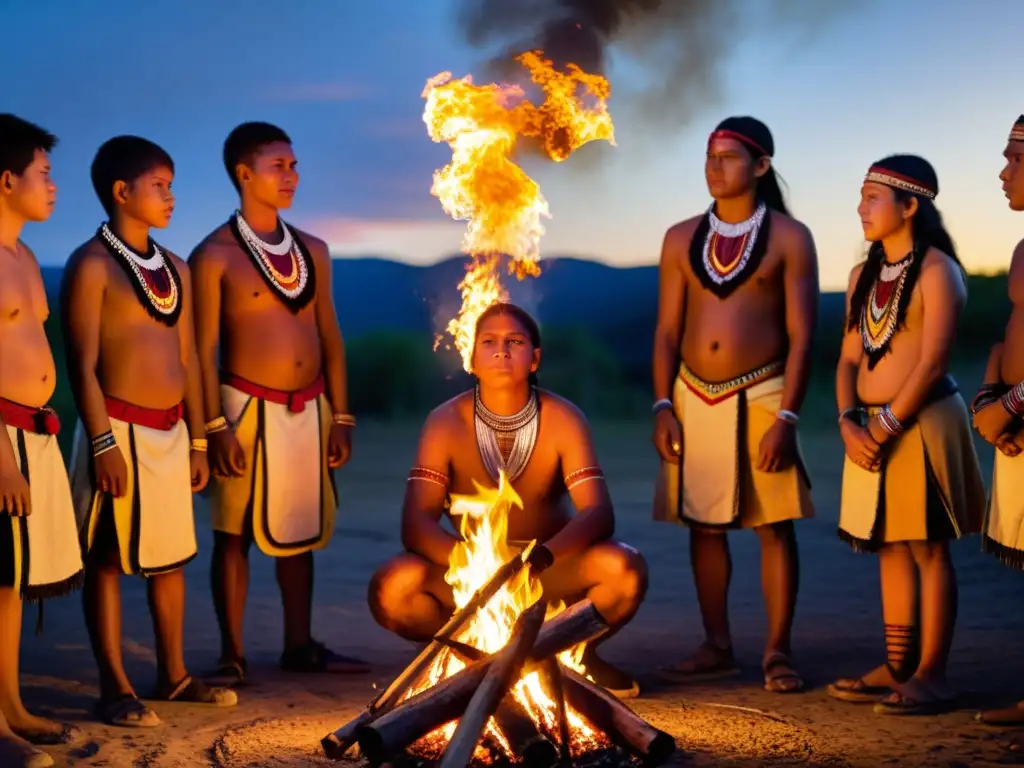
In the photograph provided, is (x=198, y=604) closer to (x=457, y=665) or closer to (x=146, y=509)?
(x=146, y=509)

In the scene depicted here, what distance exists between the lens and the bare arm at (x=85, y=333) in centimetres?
591

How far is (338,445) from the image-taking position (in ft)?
23.0

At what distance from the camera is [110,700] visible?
19.9 ft

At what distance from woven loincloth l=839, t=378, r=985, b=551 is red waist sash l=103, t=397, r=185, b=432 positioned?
9.19 ft

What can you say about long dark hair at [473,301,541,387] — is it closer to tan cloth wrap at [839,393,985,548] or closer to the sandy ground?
tan cloth wrap at [839,393,985,548]

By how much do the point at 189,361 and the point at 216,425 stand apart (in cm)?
45

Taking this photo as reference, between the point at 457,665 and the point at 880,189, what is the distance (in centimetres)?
252

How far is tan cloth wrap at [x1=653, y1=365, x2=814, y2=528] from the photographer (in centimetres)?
668

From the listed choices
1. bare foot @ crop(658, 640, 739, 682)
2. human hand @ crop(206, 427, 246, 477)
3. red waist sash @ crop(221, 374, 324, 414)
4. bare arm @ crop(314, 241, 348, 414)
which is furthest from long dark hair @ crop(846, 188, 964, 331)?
human hand @ crop(206, 427, 246, 477)

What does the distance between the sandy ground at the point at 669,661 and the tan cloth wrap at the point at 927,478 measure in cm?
74

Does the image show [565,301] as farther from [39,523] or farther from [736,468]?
[39,523]

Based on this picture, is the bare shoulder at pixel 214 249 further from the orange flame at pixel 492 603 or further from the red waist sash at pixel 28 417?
the orange flame at pixel 492 603

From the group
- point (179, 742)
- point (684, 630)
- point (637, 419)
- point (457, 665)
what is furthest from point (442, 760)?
point (637, 419)

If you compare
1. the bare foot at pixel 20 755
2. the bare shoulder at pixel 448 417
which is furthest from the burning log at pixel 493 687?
the bare foot at pixel 20 755
